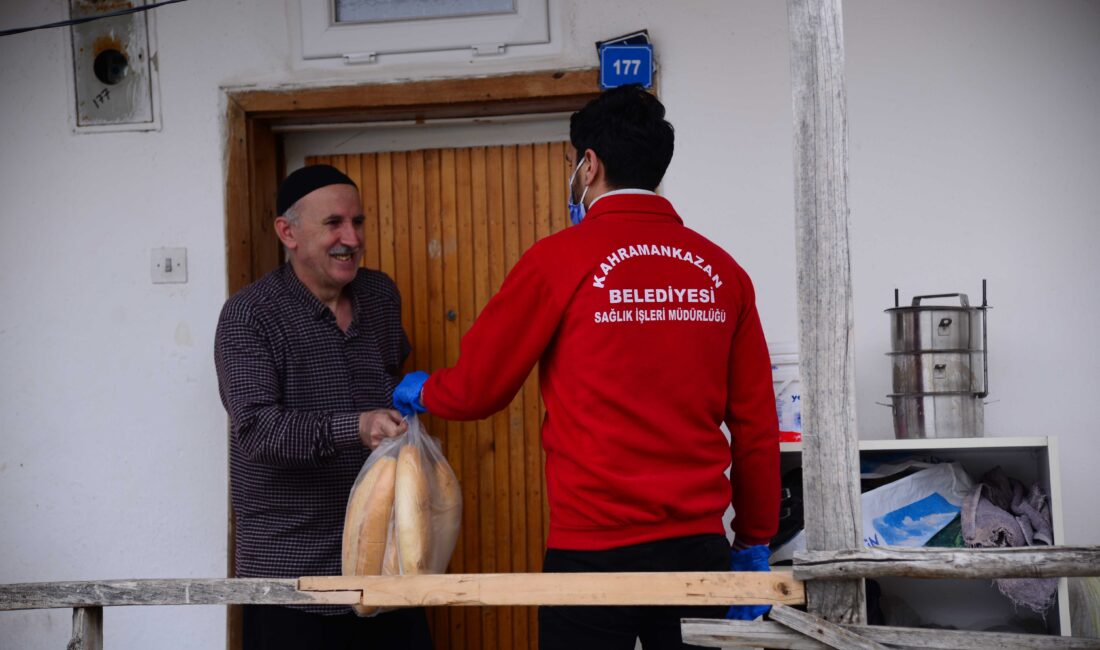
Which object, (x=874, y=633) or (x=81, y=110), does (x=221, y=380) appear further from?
(x=874, y=633)

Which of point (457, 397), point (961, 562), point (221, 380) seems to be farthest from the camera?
point (221, 380)

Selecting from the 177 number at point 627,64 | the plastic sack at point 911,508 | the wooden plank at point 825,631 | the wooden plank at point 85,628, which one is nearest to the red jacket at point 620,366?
the wooden plank at point 825,631

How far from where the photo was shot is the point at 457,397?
9.44 feet

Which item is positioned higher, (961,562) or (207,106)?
(207,106)

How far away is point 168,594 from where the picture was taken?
2928mm

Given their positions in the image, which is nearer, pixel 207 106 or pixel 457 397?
pixel 457 397

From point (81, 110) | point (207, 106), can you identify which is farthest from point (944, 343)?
point (81, 110)

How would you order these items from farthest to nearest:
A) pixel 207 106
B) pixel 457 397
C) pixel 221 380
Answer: pixel 207 106 → pixel 221 380 → pixel 457 397

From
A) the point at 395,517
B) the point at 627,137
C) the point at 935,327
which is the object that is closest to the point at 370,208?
the point at 395,517

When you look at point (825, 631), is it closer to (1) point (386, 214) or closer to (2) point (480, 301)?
(2) point (480, 301)

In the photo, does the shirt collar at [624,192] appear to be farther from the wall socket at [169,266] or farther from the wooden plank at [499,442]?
the wall socket at [169,266]

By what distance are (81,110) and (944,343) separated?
312 centimetres

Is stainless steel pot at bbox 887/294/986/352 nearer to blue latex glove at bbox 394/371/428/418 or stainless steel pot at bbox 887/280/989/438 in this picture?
stainless steel pot at bbox 887/280/989/438

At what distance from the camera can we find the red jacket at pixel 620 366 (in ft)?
8.95
